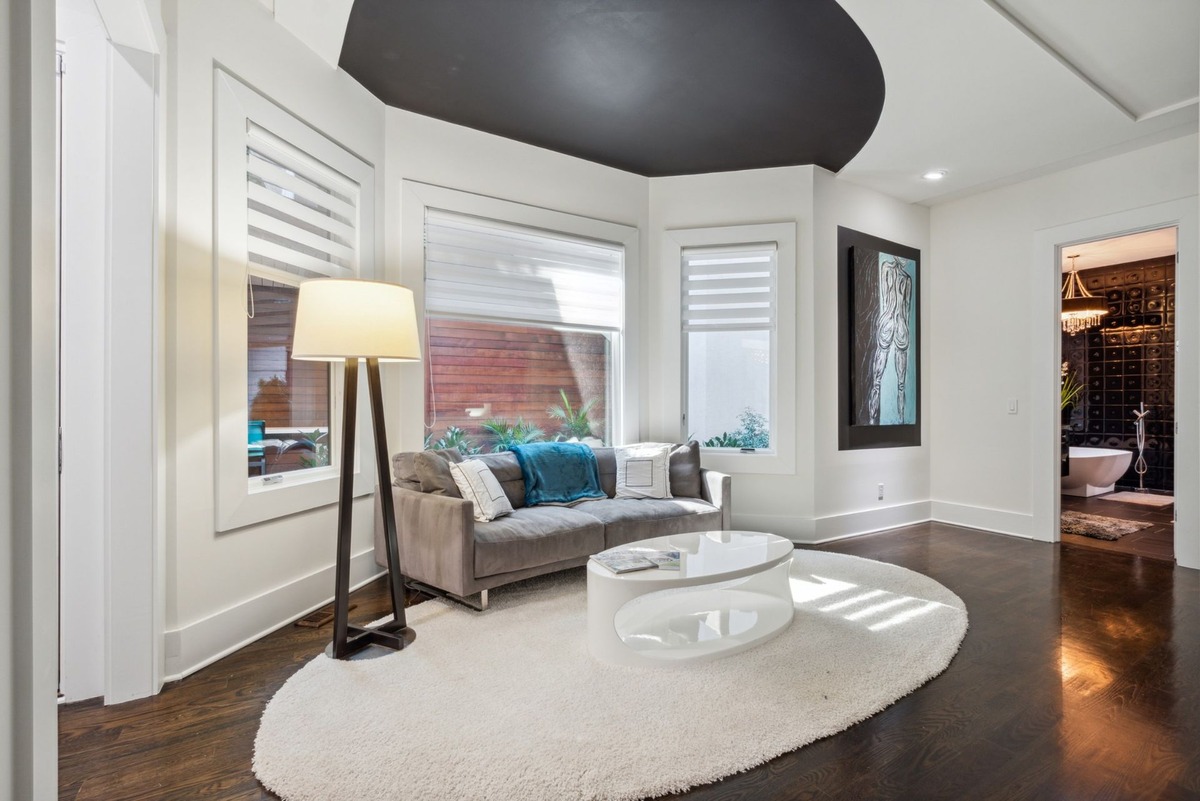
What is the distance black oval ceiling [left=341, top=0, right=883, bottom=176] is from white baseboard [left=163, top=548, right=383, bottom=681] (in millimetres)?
2703

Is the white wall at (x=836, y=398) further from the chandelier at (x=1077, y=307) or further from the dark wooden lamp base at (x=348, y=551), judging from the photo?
the dark wooden lamp base at (x=348, y=551)

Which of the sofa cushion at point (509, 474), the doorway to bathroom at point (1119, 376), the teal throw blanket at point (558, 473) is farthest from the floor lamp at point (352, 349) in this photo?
the doorway to bathroom at point (1119, 376)

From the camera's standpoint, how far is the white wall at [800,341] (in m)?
4.69

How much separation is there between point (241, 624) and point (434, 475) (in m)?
1.10

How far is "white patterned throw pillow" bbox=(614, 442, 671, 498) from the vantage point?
4.11m

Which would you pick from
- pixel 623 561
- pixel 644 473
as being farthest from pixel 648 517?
pixel 623 561

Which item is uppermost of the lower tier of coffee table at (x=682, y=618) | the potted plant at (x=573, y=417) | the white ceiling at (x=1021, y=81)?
the white ceiling at (x=1021, y=81)

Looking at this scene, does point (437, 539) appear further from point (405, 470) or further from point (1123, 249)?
point (1123, 249)

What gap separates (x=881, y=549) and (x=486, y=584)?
2.88 m

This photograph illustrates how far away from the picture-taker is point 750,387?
4852 mm

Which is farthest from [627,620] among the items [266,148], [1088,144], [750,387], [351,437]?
[1088,144]

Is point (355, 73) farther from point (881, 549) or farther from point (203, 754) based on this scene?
point (881, 549)

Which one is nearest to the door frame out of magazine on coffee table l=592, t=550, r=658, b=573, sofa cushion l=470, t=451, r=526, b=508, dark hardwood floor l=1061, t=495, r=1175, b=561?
dark hardwood floor l=1061, t=495, r=1175, b=561

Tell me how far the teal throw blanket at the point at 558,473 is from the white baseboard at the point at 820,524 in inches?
53.9
